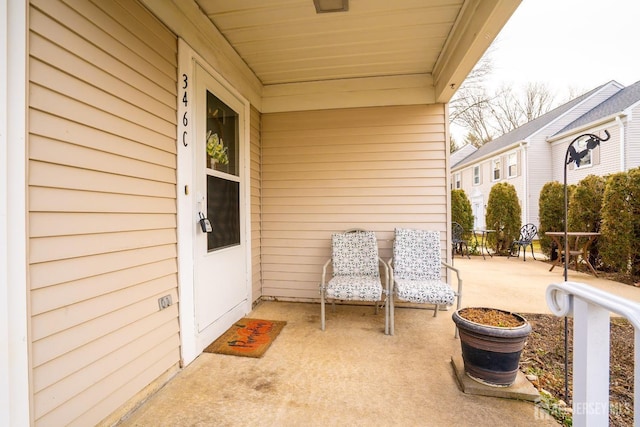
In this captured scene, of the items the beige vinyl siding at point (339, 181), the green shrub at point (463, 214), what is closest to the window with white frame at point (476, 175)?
the green shrub at point (463, 214)

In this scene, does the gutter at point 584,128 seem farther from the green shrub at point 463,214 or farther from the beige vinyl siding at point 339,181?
the beige vinyl siding at point 339,181

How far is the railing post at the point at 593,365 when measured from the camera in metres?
0.93

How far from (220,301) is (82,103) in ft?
6.03

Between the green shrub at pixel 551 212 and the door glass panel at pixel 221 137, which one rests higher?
the door glass panel at pixel 221 137

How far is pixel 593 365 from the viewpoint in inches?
37.6

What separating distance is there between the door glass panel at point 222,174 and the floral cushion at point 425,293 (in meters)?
1.72

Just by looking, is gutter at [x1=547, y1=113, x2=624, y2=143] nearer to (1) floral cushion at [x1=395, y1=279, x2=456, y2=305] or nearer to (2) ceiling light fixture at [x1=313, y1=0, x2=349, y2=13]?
(1) floral cushion at [x1=395, y1=279, x2=456, y2=305]

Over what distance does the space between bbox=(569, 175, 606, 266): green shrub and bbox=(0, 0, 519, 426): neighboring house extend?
13.5ft

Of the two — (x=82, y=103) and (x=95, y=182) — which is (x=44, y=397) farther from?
(x=82, y=103)

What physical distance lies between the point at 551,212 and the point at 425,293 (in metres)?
5.78

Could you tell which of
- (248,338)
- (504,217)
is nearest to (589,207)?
(504,217)

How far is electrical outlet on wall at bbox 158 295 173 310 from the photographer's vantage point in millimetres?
1854

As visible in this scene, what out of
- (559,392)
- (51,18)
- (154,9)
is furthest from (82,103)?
(559,392)

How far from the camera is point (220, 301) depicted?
8.65ft
